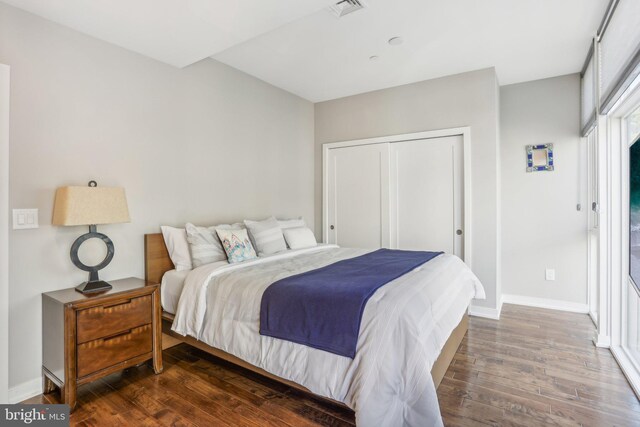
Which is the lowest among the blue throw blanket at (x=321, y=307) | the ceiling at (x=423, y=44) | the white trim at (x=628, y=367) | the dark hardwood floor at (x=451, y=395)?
the dark hardwood floor at (x=451, y=395)

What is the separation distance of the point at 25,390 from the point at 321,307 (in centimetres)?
201

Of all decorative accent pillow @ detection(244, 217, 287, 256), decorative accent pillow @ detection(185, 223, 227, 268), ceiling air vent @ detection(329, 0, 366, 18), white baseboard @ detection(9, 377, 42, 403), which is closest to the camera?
white baseboard @ detection(9, 377, 42, 403)

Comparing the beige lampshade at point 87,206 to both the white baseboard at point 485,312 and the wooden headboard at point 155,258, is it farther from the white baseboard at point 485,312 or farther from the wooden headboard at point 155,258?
the white baseboard at point 485,312

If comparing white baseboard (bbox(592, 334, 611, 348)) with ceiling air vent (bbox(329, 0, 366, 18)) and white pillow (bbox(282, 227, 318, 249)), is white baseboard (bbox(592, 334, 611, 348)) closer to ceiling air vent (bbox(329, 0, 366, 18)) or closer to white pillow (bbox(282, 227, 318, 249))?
white pillow (bbox(282, 227, 318, 249))

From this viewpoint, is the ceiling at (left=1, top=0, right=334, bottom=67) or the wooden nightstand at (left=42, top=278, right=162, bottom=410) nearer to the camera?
the wooden nightstand at (left=42, top=278, right=162, bottom=410)

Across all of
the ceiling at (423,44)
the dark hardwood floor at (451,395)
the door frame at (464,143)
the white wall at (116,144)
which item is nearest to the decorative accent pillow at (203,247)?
the white wall at (116,144)

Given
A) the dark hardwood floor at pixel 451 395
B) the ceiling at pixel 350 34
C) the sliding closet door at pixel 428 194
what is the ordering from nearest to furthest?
the dark hardwood floor at pixel 451 395, the ceiling at pixel 350 34, the sliding closet door at pixel 428 194

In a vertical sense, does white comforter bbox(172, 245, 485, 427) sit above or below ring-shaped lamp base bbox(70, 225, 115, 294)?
below

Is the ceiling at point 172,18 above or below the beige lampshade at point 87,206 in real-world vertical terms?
above

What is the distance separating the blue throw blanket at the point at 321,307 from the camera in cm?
172

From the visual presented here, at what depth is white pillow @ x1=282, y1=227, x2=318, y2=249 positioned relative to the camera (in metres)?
3.57

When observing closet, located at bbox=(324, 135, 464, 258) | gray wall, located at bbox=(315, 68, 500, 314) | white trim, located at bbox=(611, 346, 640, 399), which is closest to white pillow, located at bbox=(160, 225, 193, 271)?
closet, located at bbox=(324, 135, 464, 258)

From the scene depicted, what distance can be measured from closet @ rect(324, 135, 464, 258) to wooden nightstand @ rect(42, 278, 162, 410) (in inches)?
109

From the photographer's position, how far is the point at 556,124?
3.88 m
